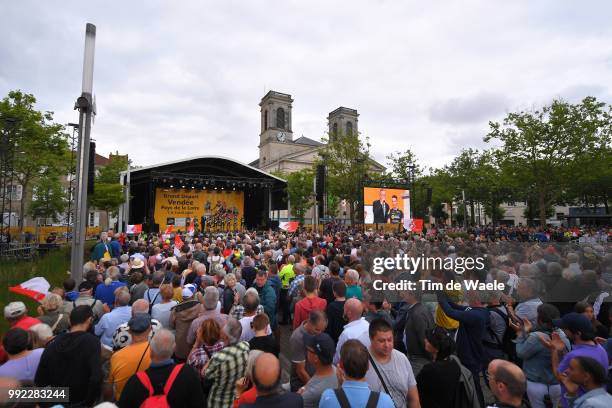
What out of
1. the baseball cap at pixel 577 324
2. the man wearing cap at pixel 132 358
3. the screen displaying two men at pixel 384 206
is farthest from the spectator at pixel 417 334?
the screen displaying two men at pixel 384 206

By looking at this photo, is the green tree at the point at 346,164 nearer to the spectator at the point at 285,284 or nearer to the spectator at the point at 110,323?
the spectator at the point at 285,284

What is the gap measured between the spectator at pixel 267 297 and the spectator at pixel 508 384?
362cm

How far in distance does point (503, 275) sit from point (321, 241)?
814 cm

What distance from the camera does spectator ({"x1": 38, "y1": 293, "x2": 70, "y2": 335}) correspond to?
3648 mm

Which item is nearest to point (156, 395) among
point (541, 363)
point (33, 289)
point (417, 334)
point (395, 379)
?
point (395, 379)

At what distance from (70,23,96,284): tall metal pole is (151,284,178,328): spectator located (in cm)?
253

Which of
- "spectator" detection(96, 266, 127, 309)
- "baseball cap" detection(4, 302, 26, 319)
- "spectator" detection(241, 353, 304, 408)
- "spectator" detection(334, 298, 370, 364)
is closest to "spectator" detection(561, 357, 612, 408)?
"spectator" detection(334, 298, 370, 364)

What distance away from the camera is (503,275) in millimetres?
5453

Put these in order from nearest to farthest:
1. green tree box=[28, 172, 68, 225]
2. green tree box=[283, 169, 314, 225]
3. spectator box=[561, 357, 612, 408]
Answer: spectator box=[561, 357, 612, 408]
green tree box=[28, 172, 68, 225]
green tree box=[283, 169, 314, 225]

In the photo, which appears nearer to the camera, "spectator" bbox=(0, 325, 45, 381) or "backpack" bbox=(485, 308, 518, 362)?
"spectator" bbox=(0, 325, 45, 381)

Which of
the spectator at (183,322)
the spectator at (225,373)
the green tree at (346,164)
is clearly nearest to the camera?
the spectator at (225,373)

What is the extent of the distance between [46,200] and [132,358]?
143ft

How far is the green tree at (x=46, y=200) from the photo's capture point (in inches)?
1385

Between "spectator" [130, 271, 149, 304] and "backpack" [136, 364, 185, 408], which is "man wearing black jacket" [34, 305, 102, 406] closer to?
"backpack" [136, 364, 185, 408]
